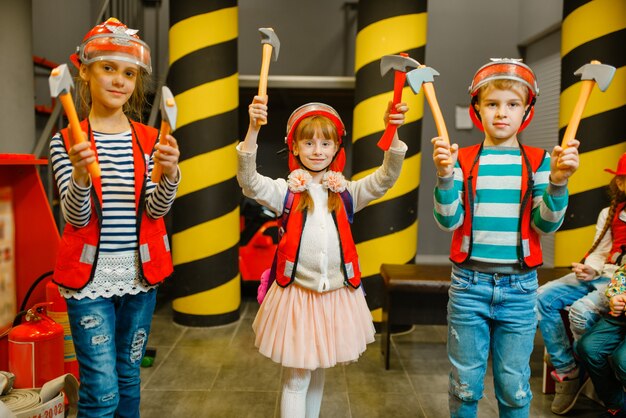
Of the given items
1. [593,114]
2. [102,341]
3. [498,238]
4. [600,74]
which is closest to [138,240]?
[102,341]

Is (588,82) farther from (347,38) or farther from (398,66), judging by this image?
(347,38)

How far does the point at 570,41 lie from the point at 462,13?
3017mm

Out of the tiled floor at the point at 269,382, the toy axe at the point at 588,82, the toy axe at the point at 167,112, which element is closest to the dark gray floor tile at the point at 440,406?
the tiled floor at the point at 269,382

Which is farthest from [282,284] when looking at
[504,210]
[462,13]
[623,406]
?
[462,13]

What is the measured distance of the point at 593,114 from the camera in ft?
10.8

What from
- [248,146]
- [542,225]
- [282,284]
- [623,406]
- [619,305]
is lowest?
[623,406]

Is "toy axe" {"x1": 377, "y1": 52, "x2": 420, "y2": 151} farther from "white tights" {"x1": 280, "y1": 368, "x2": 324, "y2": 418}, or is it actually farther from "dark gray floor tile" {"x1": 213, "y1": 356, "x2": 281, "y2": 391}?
"dark gray floor tile" {"x1": 213, "y1": 356, "x2": 281, "y2": 391}

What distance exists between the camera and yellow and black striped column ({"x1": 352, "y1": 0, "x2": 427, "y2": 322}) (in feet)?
12.1

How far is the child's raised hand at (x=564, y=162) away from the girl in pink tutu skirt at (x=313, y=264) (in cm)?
52

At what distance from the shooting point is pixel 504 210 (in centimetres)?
185

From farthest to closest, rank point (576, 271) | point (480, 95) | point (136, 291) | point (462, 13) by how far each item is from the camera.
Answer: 1. point (462, 13)
2. point (576, 271)
3. point (480, 95)
4. point (136, 291)

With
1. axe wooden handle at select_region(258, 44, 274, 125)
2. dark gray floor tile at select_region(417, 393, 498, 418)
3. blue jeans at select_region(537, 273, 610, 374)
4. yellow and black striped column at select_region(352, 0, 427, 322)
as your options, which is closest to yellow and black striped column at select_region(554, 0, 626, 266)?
A: blue jeans at select_region(537, 273, 610, 374)

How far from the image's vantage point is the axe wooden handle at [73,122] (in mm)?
1374

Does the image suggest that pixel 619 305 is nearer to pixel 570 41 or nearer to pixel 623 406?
pixel 623 406
